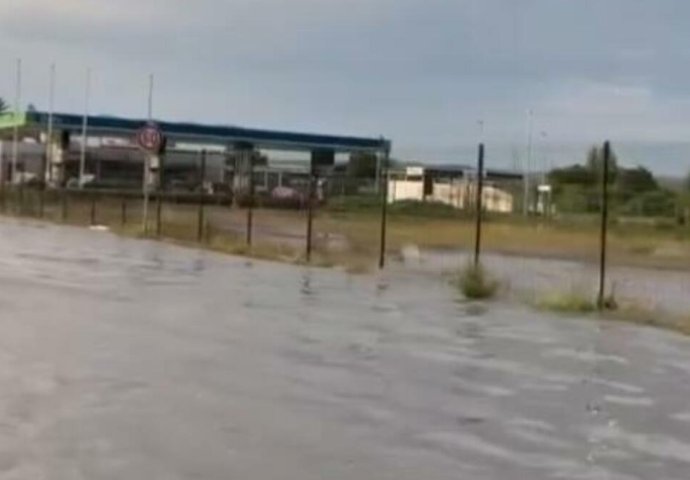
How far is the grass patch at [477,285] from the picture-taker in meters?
22.4

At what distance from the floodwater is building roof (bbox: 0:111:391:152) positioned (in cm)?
7787

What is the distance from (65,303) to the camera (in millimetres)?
18859

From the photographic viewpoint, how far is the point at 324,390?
1163 cm

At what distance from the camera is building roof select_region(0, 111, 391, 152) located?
98.4 metres

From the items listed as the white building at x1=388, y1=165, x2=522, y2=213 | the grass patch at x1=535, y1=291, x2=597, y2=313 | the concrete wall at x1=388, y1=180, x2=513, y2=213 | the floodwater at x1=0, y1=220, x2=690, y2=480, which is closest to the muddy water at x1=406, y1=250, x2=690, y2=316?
the grass patch at x1=535, y1=291, x2=597, y2=313

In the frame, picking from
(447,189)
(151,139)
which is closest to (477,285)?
(151,139)

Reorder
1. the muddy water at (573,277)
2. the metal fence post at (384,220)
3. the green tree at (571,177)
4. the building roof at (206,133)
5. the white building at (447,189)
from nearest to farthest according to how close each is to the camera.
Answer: the muddy water at (573,277) → the metal fence post at (384,220) → the green tree at (571,177) → the white building at (447,189) → the building roof at (206,133)

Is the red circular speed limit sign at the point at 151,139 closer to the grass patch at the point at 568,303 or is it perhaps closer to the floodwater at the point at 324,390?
the floodwater at the point at 324,390

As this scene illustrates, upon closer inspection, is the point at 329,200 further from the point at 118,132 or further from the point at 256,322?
the point at 118,132

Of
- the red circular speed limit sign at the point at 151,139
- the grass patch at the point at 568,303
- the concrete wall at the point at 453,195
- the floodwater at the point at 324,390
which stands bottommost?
the floodwater at the point at 324,390

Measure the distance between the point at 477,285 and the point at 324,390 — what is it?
11.0 m

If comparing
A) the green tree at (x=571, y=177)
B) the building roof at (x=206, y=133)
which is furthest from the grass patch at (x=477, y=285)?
the building roof at (x=206, y=133)

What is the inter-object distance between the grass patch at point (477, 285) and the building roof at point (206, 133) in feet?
241

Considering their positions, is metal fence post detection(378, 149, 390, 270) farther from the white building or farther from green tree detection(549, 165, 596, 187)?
the white building
